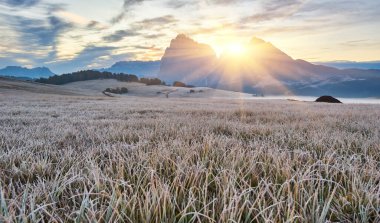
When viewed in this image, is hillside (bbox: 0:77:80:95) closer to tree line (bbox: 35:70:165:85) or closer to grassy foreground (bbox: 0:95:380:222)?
grassy foreground (bbox: 0:95:380:222)

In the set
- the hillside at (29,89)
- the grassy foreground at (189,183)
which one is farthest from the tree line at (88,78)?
the grassy foreground at (189,183)

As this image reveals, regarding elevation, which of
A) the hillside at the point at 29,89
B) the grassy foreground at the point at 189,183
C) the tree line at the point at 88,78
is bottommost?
the hillside at the point at 29,89

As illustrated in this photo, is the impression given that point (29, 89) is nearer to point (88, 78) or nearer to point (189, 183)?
point (189, 183)

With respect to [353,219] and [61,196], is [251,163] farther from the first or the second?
[61,196]

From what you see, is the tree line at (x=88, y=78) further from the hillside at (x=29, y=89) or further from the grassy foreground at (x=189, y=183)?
the grassy foreground at (x=189, y=183)

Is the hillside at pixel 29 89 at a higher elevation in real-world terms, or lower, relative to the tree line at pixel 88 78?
lower

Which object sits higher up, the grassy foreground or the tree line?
the tree line

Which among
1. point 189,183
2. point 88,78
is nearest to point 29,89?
point 189,183

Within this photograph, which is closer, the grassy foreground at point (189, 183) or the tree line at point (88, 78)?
the grassy foreground at point (189, 183)

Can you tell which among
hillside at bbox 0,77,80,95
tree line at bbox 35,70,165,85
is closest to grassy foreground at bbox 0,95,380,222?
hillside at bbox 0,77,80,95

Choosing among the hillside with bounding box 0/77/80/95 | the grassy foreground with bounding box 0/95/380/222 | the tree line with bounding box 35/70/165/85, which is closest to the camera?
the grassy foreground with bounding box 0/95/380/222

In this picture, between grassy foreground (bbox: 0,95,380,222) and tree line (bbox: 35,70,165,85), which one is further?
tree line (bbox: 35,70,165,85)

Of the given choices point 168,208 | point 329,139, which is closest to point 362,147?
point 329,139

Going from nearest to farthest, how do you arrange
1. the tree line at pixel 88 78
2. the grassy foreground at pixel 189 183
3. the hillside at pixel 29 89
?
the grassy foreground at pixel 189 183 → the hillside at pixel 29 89 → the tree line at pixel 88 78
